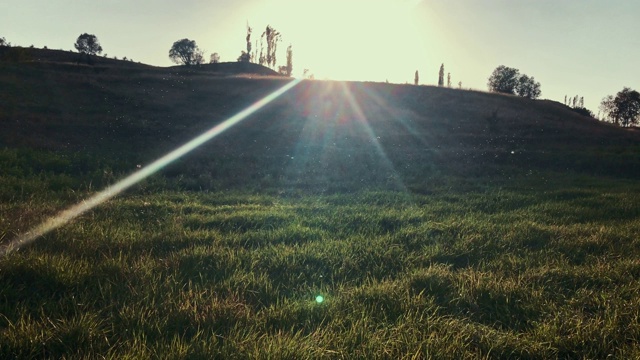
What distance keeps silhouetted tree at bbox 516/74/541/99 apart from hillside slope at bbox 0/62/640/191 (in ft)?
139

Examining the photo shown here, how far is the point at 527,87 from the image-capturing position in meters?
83.4

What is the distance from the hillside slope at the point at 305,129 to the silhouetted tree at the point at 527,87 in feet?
139

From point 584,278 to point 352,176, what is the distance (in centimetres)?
1024

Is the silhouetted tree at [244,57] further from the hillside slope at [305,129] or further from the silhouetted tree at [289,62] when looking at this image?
the hillside slope at [305,129]

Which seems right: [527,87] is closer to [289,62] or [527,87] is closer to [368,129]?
[289,62]

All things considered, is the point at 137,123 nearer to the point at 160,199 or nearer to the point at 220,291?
the point at 160,199

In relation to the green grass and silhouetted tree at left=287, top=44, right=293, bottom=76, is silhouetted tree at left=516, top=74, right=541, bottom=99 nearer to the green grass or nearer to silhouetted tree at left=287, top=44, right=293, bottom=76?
silhouetted tree at left=287, top=44, right=293, bottom=76

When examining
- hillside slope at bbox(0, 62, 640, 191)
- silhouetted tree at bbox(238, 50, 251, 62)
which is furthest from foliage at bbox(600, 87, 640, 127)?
silhouetted tree at bbox(238, 50, 251, 62)

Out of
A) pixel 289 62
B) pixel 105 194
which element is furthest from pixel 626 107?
pixel 105 194

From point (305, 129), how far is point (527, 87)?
71.8 m

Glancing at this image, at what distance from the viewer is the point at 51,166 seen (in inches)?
488

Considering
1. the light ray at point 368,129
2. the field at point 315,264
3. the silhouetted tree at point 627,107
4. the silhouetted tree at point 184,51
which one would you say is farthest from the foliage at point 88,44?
the silhouetted tree at point 627,107

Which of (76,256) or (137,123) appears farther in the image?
(137,123)

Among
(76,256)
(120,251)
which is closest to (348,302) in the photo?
(120,251)
